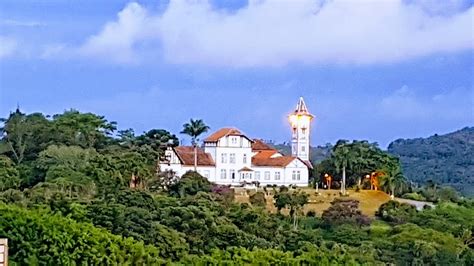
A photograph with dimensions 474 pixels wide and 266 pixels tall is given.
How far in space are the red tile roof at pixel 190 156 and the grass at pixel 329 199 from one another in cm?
173

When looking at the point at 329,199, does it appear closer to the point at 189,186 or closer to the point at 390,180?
the point at 390,180

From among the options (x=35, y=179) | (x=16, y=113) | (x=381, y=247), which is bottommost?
(x=381, y=247)

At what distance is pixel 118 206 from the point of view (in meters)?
13.2

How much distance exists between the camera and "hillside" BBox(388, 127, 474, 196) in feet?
111

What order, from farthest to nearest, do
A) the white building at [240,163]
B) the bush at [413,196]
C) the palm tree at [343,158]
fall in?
1. the white building at [240,163]
2. the palm tree at [343,158]
3. the bush at [413,196]

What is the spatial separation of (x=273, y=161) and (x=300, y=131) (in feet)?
9.37

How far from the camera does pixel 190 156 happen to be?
2348 cm

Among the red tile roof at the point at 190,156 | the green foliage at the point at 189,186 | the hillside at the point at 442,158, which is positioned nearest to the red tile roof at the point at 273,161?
the red tile roof at the point at 190,156

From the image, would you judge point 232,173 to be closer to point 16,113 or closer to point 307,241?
point 16,113

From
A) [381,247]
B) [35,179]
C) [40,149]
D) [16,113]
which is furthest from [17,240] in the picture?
[16,113]

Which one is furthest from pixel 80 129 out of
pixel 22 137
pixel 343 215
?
pixel 343 215

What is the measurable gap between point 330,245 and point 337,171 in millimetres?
8805

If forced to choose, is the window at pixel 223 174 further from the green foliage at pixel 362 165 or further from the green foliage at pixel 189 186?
the green foliage at pixel 189 186

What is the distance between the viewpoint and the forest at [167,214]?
10383 millimetres
